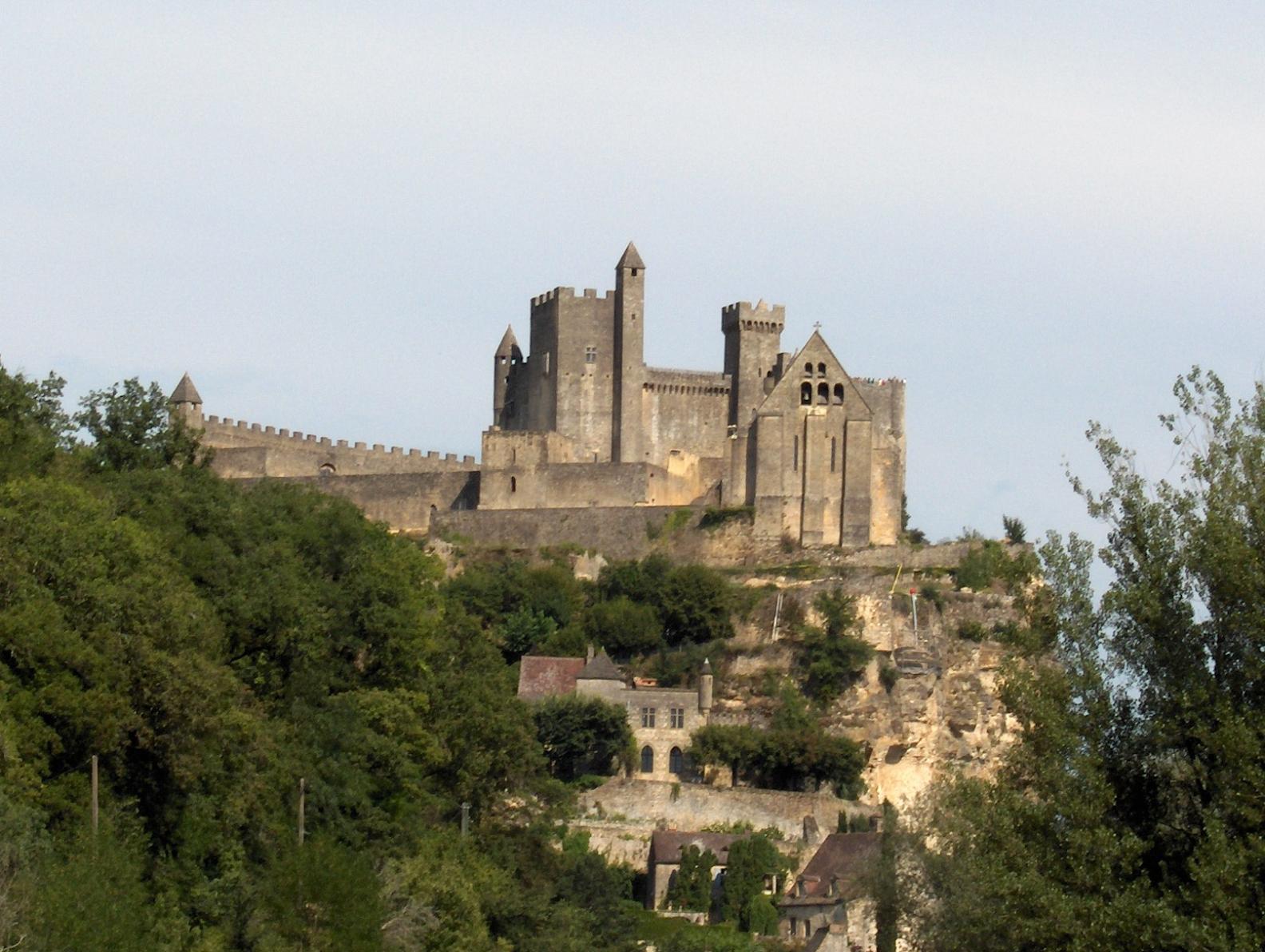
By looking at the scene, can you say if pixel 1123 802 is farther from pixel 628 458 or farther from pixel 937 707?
pixel 628 458

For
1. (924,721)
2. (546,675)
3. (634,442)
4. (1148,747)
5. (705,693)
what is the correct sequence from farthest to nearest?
(634,442) < (924,721) < (546,675) < (705,693) < (1148,747)

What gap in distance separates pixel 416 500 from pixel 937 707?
19.4 m

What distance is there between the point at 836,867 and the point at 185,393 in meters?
37.2

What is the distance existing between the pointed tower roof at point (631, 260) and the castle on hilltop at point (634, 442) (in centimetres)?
8

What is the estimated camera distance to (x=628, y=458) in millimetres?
89875

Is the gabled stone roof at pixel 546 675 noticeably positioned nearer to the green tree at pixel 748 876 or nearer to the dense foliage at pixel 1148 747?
the green tree at pixel 748 876

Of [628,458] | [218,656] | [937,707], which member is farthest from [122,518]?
[628,458]

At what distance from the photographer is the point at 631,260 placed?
304ft

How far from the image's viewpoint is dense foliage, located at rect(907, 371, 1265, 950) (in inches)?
936

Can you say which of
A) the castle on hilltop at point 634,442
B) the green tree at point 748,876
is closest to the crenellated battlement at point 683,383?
the castle on hilltop at point 634,442

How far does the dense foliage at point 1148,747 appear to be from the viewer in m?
23.8

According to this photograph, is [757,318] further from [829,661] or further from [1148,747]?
[1148,747]

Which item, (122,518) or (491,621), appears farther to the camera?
(491,621)

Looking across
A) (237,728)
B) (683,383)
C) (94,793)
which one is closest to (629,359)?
(683,383)
